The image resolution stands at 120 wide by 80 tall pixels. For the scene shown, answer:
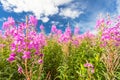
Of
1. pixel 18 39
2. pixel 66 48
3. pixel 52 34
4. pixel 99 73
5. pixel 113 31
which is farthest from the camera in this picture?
pixel 52 34

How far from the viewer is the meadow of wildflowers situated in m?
4.29

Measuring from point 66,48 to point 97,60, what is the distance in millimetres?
986

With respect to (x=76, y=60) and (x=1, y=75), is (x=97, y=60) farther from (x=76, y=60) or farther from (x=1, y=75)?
(x=1, y=75)

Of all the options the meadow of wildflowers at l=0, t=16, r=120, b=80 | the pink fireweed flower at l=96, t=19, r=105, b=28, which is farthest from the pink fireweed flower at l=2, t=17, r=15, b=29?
the pink fireweed flower at l=96, t=19, r=105, b=28

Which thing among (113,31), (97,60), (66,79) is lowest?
(66,79)

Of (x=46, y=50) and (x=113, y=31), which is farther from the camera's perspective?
(x=46, y=50)

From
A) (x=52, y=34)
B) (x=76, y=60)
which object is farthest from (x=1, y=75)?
(x=52, y=34)

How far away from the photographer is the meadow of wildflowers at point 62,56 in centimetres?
429

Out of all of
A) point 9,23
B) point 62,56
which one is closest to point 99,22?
point 62,56

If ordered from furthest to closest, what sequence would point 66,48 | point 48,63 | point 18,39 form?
point 48,63 → point 66,48 → point 18,39

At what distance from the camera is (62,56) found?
25.8ft

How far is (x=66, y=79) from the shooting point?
273 inches

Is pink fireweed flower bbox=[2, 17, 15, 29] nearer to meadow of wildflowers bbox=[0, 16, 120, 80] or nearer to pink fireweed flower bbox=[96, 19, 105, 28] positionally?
meadow of wildflowers bbox=[0, 16, 120, 80]

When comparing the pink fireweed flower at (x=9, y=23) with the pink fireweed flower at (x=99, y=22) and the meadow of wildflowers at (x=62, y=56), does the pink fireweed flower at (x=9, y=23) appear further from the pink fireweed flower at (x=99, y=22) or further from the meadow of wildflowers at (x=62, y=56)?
the pink fireweed flower at (x=99, y=22)
